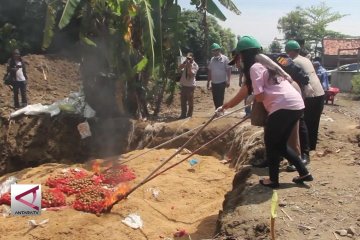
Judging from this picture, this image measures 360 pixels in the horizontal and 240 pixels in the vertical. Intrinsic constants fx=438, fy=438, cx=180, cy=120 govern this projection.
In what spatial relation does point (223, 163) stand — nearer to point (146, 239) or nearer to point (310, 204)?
point (146, 239)

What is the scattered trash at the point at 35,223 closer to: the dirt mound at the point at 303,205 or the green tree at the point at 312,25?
the dirt mound at the point at 303,205

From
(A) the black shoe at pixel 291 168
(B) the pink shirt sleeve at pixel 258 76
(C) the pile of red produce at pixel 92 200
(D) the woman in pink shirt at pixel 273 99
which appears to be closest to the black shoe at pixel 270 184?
(D) the woman in pink shirt at pixel 273 99

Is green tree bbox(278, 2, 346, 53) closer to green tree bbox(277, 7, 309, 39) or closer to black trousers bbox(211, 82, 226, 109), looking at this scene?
green tree bbox(277, 7, 309, 39)

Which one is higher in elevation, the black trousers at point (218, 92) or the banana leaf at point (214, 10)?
the banana leaf at point (214, 10)

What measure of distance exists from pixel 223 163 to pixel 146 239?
3452mm

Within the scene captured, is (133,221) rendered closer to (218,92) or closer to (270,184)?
(270,184)

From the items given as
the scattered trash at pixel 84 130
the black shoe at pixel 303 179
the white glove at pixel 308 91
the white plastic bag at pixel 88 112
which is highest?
the white glove at pixel 308 91

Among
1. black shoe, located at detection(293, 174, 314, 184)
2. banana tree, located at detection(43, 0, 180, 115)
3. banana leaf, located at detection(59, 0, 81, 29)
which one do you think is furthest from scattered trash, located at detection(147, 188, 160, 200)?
banana leaf, located at detection(59, 0, 81, 29)

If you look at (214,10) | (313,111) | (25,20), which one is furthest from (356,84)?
(25,20)

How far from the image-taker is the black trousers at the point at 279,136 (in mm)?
4586

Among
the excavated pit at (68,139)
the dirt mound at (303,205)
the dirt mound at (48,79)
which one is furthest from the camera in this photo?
the dirt mound at (48,79)

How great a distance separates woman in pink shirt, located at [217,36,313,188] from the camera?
177 inches

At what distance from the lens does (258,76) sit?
14.6ft

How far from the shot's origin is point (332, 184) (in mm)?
4895
